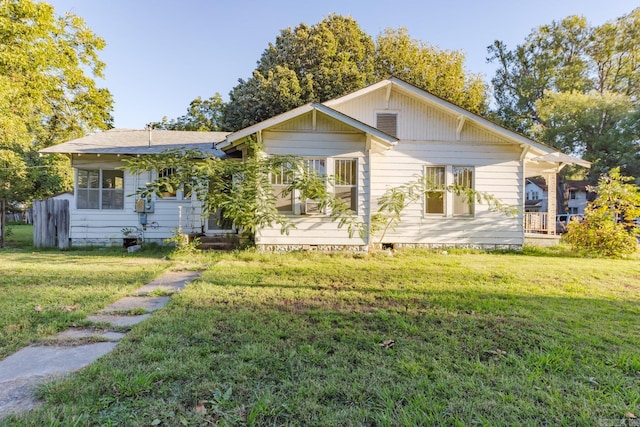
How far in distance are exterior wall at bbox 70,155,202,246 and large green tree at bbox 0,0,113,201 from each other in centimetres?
306

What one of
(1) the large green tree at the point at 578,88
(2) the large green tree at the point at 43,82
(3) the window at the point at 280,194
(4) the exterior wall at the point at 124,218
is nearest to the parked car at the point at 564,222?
(1) the large green tree at the point at 578,88

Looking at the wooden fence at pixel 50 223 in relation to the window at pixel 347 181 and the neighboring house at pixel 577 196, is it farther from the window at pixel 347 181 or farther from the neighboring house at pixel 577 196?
the neighboring house at pixel 577 196

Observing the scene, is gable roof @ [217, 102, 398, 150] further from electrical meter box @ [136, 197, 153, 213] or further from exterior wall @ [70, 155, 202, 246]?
electrical meter box @ [136, 197, 153, 213]

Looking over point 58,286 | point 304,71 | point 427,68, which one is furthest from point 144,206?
point 427,68

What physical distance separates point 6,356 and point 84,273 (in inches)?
154

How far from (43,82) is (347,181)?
13.1m

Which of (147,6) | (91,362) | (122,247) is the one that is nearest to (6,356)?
(91,362)

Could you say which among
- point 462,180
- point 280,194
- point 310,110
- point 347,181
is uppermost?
point 310,110

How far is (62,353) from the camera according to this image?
2.83m

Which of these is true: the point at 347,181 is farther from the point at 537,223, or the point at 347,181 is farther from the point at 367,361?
the point at 537,223

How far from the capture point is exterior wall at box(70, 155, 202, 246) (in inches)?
409

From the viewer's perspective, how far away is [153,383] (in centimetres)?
230

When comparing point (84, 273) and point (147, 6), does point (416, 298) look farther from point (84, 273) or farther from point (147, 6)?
point (147, 6)

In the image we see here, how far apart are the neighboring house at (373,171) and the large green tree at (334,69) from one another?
1022 cm
